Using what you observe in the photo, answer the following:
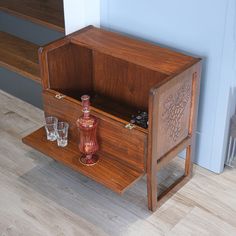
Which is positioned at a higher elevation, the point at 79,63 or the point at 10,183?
the point at 79,63

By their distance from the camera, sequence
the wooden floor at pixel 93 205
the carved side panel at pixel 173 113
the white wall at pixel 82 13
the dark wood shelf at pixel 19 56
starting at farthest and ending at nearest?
the dark wood shelf at pixel 19 56, the white wall at pixel 82 13, the wooden floor at pixel 93 205, the carved side panel at pixel 173 113

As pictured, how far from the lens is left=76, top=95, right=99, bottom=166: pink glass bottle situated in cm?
163

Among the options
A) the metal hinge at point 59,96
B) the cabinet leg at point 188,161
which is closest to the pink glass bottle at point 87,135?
the metal hinge at point 59,96

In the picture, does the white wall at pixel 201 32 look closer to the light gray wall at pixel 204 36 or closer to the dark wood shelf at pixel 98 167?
the light gray wall at pixel 204 36

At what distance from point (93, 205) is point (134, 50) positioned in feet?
1.91

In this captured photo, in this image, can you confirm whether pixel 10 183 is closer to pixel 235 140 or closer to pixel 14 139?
pixel 14 139

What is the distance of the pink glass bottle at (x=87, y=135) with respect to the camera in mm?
1635

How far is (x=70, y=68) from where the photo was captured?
6.14 ft

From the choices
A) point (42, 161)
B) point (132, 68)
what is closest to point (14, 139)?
point (42, 161)

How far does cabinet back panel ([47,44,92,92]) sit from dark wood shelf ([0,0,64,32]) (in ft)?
1.05

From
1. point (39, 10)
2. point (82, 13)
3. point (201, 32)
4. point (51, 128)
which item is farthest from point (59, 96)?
point (39, 10)

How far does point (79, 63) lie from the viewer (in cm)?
190

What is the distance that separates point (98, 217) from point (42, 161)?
16.1 inches

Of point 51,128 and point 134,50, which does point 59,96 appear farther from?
point 134,50
